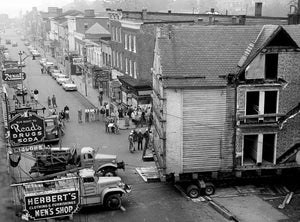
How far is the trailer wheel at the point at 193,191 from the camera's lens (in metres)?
23.8

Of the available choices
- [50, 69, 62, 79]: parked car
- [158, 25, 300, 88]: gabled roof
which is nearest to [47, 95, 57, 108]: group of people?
[50, 69, 62, 79]: parked car

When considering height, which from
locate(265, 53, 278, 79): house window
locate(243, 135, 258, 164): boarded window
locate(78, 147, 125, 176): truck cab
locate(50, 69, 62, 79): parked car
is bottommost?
locate(50, 69, 62, 79): parked car

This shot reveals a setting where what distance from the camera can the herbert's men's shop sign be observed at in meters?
20.1

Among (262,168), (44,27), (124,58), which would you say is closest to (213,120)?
(262,168)

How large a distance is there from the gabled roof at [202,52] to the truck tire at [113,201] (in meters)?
6.33

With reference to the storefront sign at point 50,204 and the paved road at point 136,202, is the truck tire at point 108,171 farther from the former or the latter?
the storefront sign at point 50,204

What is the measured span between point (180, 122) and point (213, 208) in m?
4.72

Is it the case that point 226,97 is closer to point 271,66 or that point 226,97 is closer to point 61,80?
point 271,66

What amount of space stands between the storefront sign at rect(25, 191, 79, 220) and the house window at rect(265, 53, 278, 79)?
14.6m

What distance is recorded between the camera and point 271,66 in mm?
24062

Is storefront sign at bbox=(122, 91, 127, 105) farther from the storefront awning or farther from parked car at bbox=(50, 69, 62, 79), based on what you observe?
parked car at bbox=(50, 69, 62, 79)

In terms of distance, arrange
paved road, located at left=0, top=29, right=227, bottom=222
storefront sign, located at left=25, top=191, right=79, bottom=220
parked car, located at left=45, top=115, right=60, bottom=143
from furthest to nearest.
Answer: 1. parked car, located at left=45, top=115, right=60, bottom=143
2. paved road, located at left=0, top=29, right=227, bottom=222
3. storefront sign, located at left=25, top=191, right=79, bottom=220

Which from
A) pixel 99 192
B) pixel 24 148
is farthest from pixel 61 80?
pixel 24 148

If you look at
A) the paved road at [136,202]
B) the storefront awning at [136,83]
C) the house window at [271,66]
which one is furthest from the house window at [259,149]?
the storefront awning at [136,83]
